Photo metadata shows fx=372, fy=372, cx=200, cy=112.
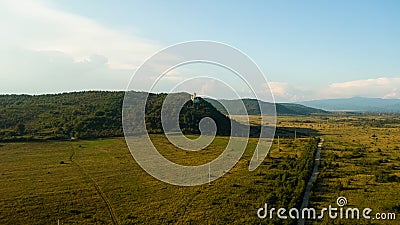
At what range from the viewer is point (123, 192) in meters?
33.4

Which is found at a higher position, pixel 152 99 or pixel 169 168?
pixel 152 99

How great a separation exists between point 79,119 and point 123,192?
4679 cm

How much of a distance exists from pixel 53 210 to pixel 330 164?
34215 millimetres

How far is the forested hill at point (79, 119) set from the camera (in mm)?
68625

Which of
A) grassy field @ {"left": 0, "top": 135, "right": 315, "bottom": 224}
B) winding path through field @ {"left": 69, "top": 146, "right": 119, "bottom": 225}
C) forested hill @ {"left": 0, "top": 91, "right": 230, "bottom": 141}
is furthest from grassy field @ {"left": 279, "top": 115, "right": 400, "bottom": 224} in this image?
forested hill @ {"left": 0, "top": 91, "right": 230, "bottom": 141}

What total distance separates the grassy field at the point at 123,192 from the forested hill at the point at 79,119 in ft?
52.2

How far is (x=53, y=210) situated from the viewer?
28312 millimetres

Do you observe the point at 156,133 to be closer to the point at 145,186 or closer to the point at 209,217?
the point at 145,186

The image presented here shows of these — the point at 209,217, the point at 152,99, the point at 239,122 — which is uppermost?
the point at 152,99

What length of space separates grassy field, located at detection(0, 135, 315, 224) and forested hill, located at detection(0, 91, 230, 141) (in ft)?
52.2

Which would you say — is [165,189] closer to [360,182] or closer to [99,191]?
[99,191]

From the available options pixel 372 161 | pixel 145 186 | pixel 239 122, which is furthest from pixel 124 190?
pixel 239 122

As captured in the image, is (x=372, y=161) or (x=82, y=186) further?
(x=372, y=161)

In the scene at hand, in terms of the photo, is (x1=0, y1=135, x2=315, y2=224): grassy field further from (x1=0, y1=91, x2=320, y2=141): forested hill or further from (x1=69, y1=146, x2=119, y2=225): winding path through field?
(x1=0, y1=91, x2=320, y2=141): forested hill
